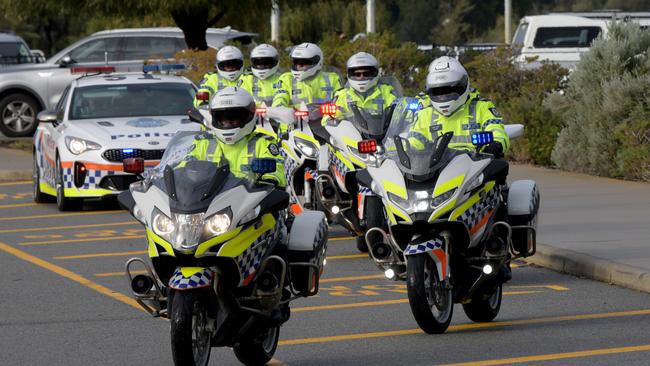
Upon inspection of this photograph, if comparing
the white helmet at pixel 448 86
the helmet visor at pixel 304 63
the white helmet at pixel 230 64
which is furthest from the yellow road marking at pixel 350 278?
the white helmet at pixel 230 64

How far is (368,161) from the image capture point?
1348cm

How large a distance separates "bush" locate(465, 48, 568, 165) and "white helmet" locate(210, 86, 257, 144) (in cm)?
1240

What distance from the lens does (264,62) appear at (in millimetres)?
17688

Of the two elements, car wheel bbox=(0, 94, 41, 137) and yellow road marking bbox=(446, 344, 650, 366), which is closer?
yellow road marking bbox=(446, 344, 650, 366)

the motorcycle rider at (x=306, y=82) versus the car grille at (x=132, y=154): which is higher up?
the motorcycle rider at (x=306, y=82)

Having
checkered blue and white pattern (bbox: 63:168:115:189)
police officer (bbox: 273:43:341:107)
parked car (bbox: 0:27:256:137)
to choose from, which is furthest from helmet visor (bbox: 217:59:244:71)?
parked car (bbox: 0:27:256:137)

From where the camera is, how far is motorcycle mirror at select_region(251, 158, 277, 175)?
8344mm

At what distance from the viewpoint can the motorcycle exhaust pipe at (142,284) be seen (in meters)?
8.45

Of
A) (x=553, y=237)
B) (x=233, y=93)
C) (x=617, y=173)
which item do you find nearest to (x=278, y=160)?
(x=233, y=93)

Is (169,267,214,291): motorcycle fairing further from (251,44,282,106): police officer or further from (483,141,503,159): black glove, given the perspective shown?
(251,44,282,106): police officer

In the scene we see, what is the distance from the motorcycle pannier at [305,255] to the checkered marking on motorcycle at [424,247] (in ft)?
2.28

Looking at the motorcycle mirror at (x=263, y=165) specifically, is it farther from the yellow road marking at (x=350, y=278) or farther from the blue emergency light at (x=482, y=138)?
the yellow road marking at (x=350, y=278)

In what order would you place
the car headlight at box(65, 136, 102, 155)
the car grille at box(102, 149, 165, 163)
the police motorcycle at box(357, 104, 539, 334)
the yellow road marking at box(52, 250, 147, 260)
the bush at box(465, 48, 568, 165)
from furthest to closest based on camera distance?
the bush at box(465, 48, 568, 165), the car headlight at box(65, 136, 102, 155), the car grille at box(102, 149, 165, 163), the yellow road marking at box(52, 250, 147, 260), the police motorcycle at box(357, 104, 539, 334)

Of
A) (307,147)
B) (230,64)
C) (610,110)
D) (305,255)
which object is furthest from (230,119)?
(610,110)
